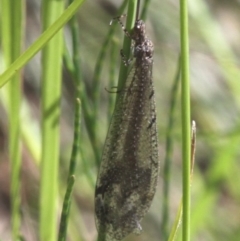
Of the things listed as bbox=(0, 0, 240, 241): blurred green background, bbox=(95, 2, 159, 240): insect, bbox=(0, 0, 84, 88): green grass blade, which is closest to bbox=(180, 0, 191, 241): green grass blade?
bbox=(0, 0, 84, 88): green grass blade

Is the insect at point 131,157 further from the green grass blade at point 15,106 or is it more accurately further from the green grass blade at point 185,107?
the green grass blade at point 185,107

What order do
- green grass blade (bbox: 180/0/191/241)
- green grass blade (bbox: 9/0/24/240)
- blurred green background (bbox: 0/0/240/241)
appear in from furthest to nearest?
blurred green background (bbox: 0/0/240/241), green grass blade (bbox: 9/0/24/240), green grass blade (bbox: 180/0/191/241)

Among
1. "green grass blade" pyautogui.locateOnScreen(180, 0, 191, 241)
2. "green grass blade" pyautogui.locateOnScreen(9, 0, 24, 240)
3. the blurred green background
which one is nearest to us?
"green grass blade" pyautogui.locateOnScreen(180, 0, 191, 241)

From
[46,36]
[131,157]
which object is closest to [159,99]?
[131,157]

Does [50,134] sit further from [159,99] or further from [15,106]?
[159,99]

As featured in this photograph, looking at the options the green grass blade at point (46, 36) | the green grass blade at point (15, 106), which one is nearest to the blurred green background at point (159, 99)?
the green grass blade at point (15, 106)

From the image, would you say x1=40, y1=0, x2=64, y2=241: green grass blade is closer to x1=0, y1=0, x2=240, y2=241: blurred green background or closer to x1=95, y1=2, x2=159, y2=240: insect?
x1=95, y1=2, x2=159, y2=240: insect

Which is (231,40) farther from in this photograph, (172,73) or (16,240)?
(16,240)

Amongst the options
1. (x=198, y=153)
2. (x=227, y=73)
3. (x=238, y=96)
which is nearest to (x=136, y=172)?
(x=227, y=73)
